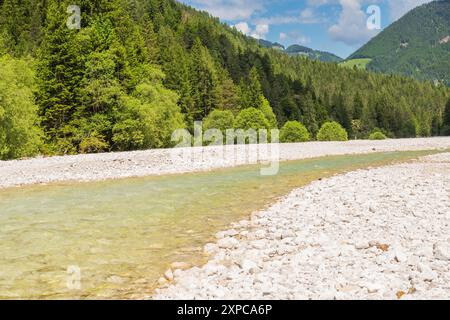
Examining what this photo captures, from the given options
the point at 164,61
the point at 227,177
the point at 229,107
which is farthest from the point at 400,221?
the point at 229,107

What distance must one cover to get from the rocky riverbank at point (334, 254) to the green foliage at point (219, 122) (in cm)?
6694

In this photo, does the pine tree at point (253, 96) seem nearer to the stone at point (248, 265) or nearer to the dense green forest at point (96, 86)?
the dense green forest at point (96, 86)

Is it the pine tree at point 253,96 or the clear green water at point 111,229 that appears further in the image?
the pine tree at point 253,96

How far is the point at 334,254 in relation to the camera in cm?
866

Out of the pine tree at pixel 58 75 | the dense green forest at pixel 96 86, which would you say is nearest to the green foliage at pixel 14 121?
the dense green forest at pixel 96 86

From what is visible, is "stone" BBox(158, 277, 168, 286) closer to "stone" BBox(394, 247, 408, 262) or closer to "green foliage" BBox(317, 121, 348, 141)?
"stone" BBox(394, 247, 408, 262)

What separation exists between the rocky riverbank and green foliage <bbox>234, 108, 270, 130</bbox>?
68757mm

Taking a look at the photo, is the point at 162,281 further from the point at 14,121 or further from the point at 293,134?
the point at 293,134

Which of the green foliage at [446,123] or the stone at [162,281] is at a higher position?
the green foliage at [446,123]

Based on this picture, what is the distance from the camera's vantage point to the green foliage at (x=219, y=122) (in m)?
81.1

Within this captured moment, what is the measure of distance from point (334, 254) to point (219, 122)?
2894 inches

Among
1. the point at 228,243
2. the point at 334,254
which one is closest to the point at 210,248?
the point at 228,243

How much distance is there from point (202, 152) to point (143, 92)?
1720 centimetres
